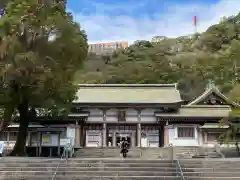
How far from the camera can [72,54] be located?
71.1ft

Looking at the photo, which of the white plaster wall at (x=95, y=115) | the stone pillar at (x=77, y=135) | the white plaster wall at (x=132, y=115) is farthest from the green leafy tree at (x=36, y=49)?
the white plaster wall at (x=132, y=115)

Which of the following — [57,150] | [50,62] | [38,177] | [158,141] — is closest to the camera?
[38,177]

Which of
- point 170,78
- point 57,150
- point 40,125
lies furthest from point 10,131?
point 170,78

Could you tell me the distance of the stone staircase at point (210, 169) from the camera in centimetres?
1474

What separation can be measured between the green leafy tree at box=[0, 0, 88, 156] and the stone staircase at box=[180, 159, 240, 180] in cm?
959

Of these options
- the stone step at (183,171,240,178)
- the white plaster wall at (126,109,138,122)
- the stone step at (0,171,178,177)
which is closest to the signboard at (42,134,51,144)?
the white plaster wall at (126,109,138,122)

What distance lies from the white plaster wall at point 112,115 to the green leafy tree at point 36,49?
11675 millimetres

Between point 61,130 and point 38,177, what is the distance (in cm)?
1785

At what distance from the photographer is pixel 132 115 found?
112ft

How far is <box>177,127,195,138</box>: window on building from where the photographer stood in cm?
3256

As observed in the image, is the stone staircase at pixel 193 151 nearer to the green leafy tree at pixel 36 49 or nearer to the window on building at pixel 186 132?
the window on building at pixel 186 132

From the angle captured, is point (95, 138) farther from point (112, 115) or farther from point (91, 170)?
point (91, 170)

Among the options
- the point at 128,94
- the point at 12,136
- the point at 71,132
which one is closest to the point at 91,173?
the point at 71,132

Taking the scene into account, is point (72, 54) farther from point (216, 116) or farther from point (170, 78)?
point (170, 78)
